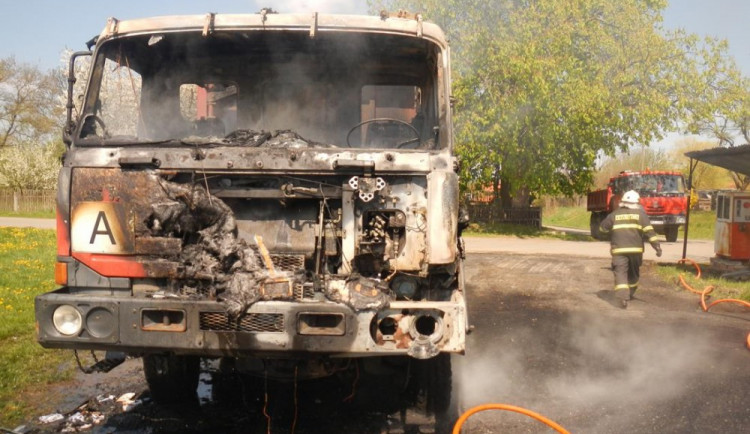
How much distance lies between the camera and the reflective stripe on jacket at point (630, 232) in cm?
888

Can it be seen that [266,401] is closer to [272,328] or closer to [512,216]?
[272,328]

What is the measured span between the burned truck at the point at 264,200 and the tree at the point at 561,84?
16361mm

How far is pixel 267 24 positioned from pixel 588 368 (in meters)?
3.97

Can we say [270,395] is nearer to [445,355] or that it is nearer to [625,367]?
[445,355]

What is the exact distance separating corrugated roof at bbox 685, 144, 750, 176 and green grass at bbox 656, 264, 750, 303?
6.23 ft

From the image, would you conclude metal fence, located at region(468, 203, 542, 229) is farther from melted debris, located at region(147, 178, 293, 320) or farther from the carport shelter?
melted debris, located at region(147, 178, 293, 320)

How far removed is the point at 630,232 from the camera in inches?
350

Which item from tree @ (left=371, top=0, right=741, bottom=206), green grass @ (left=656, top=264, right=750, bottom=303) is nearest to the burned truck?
green grass @ (left=656, top=264, right=750, bottom=303)

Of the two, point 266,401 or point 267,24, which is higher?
point 267,24

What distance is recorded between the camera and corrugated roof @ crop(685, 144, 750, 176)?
9891mm

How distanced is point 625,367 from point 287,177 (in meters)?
3.79

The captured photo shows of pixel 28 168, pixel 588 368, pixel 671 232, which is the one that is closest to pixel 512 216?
pixel 671 232

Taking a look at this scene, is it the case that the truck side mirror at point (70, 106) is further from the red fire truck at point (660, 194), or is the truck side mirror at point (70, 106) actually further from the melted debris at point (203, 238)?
the red fire truck at point (660, 194)

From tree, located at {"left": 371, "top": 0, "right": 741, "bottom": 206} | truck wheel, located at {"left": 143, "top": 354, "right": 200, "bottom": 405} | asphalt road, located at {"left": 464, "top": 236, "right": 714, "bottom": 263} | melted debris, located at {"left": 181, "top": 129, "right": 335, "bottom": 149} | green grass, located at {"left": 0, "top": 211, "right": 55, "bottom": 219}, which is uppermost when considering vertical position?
tree, located at {"left": 371, "top": 0, "right": 741, "bottom": 206}
